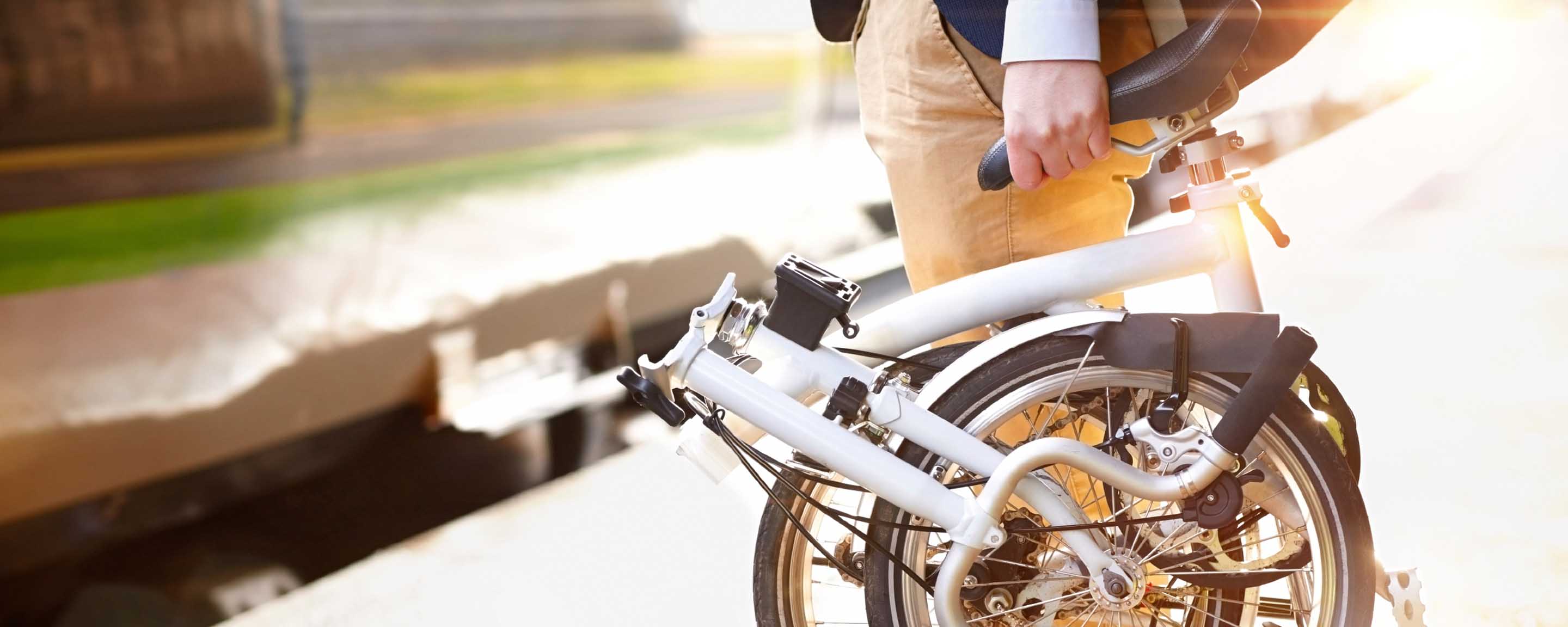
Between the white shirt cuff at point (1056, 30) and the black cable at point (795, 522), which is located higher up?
the white shirt cuff at point (1056, 30)

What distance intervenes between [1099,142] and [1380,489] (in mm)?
1425

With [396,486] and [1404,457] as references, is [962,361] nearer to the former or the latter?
[1404,457]

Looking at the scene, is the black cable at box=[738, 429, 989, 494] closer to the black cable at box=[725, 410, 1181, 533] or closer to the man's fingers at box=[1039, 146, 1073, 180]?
the black cable at box=[725, 410, 1181, 533]

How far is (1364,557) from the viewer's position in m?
1.07

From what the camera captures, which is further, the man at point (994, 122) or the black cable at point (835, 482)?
the black cable at point (835, 482)

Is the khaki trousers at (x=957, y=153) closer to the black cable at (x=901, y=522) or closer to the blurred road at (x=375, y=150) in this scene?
the black cable at (x=901, y=522)

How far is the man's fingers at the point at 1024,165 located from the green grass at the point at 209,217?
2.03 metres

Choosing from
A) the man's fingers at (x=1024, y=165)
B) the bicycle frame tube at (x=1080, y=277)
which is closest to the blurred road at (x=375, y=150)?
the bicycle frame tube at (x=1080, y=277)

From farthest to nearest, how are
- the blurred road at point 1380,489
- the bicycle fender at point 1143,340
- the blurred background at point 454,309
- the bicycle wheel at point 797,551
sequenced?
the blurred background at point 454,309 → the blurred road at point 1380,489 → the bicycle wheel at point 797,551 → the bicycle fender at point 1143,340

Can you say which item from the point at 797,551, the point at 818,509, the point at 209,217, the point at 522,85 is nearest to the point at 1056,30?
the point at 818,509

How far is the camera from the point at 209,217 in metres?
2.38

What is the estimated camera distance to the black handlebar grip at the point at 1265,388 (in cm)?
98

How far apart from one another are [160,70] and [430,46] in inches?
22.4

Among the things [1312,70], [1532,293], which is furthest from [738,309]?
[1312,70]
